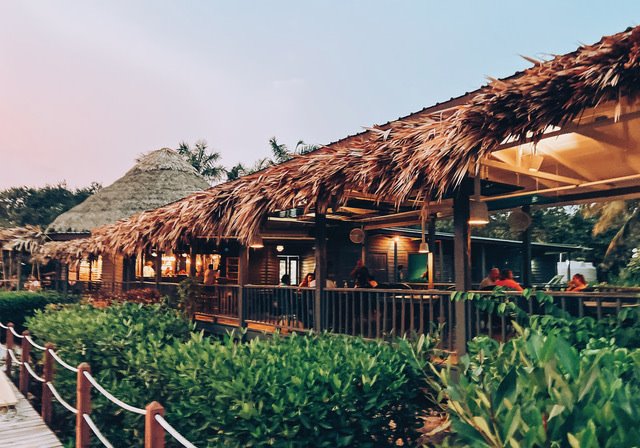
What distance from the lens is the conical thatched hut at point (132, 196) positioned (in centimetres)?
2155

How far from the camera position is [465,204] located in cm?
621

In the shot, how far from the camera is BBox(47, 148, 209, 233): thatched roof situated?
72.0ft

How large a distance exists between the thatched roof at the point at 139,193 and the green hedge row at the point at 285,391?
17811mm

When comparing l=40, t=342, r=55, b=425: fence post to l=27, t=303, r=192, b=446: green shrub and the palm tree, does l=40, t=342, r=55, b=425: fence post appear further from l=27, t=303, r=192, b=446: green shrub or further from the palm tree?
the palm tree

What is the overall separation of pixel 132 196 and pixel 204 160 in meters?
17.0

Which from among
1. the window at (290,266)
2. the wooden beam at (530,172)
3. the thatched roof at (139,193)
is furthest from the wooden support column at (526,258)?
the thatched roof at (139,193)

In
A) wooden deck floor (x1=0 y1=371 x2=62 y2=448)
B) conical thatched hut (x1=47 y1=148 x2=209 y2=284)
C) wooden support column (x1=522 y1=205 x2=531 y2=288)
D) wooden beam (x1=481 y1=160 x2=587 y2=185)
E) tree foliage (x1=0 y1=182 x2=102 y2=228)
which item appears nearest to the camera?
wooden deck floor (x1=0 y1=371 x2=62 y2=448)

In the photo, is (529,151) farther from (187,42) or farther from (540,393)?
(187,42)

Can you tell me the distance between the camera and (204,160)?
3912 cm

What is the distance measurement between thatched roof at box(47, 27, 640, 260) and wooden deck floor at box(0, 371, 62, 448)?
144 inches

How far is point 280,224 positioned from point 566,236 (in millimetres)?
23293

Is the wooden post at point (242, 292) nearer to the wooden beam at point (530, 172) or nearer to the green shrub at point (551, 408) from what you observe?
the wooden beam at point (530, 172)

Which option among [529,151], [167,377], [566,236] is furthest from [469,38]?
[167,377]

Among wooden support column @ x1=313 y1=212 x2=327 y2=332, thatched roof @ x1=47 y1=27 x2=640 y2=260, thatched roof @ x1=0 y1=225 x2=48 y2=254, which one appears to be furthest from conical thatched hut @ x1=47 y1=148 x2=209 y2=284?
thatched roof @ x1=47 y1=27 x2=640 y2=260
